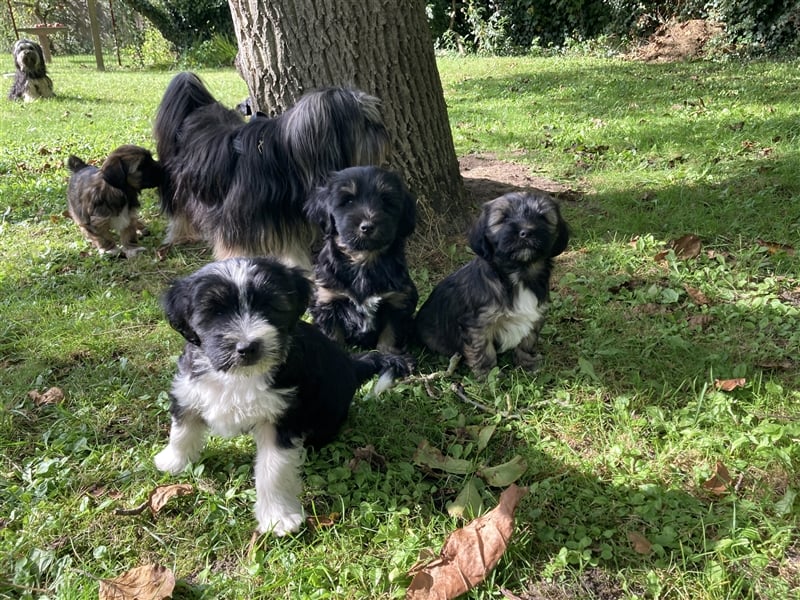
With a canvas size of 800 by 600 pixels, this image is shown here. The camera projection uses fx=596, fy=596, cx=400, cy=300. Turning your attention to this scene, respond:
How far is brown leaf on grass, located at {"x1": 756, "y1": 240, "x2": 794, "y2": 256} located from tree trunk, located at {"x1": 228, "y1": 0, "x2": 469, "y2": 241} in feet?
8.34

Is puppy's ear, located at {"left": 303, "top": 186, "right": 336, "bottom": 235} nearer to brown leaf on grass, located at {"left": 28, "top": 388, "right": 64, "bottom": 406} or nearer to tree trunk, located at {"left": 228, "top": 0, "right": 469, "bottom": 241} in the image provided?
tree trunk, located at {"left": 228, "top": 0, "right": 469, "bottom": 241}

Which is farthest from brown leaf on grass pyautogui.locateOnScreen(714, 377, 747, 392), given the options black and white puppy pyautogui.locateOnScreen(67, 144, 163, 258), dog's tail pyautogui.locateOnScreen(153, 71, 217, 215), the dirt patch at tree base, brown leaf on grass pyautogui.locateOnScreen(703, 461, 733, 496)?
the dirt patch at tree base

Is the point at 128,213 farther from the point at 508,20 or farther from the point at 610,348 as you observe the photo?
the point at 508,20

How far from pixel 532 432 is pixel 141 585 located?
2.00 m

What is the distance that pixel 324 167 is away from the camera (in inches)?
170

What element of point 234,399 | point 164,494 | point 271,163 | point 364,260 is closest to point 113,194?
point 271,163

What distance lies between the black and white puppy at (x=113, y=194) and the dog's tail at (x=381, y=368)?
9.50ft

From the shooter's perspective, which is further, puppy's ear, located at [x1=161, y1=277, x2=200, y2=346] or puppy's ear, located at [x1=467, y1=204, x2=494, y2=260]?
puppy's ear, located at [x1=467, y1=204, x2=494, y2=260]

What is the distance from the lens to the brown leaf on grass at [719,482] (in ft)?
8.96

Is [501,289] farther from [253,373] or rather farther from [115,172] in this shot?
[115,172]

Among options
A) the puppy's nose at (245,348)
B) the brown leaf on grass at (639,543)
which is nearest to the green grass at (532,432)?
the brown leaf on grass at (639,543)

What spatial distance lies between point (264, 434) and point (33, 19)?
36.7 m

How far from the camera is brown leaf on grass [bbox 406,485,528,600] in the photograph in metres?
2.29

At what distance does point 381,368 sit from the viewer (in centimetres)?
370
